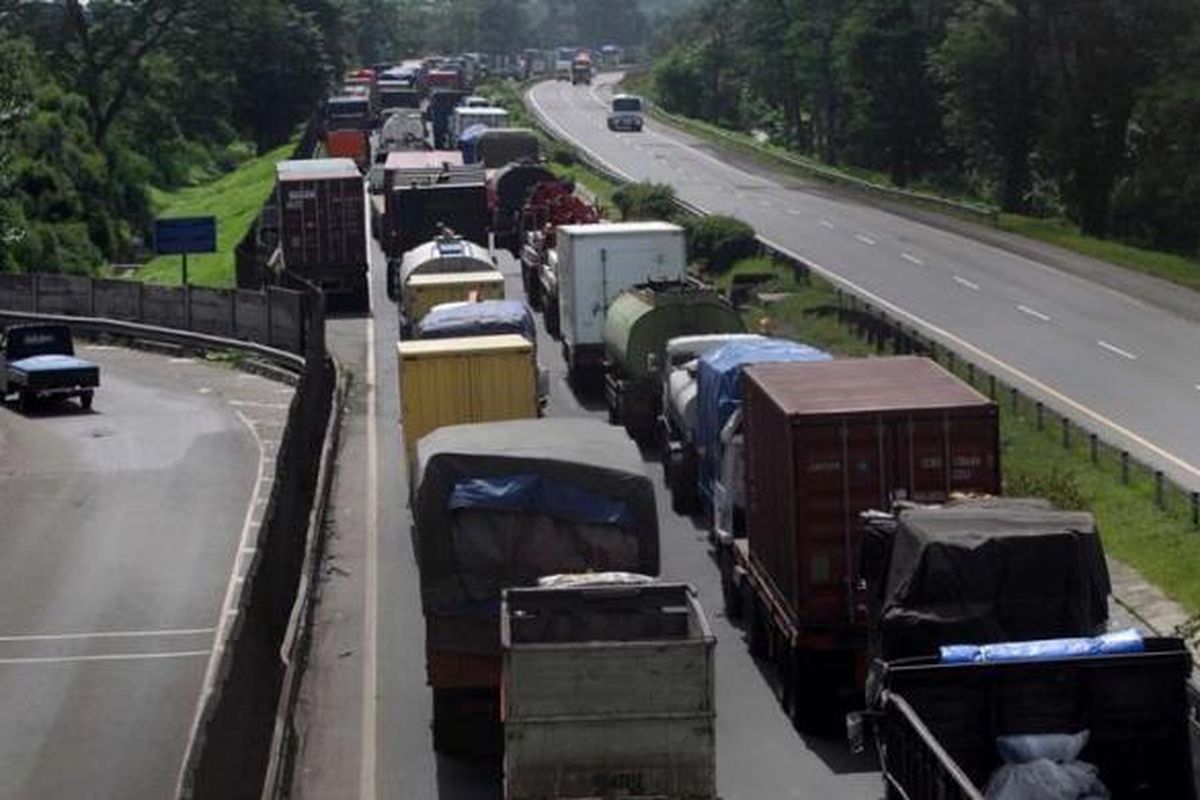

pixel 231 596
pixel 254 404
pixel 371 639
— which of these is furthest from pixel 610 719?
pixel 254 404

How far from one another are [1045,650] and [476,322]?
1827 cm

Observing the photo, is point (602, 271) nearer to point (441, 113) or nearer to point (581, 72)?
point (441, 113)

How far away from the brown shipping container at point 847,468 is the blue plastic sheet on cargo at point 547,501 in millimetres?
1796

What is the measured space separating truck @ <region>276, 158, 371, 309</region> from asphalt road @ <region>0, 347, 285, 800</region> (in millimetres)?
4940

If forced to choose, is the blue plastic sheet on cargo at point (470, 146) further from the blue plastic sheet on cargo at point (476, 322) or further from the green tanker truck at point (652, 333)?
the blue plastic sheet on cargo at point (476, 322)

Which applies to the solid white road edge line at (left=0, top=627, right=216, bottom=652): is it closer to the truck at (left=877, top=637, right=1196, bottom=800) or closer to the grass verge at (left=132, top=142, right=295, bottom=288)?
the truck at (left=877, top=637, right=1196, bottom=800)

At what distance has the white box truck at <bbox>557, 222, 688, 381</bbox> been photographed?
39.6 meters

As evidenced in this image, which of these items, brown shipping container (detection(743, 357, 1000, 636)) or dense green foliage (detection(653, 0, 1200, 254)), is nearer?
brown shipping container (detection(743, 357, 1000, 636))

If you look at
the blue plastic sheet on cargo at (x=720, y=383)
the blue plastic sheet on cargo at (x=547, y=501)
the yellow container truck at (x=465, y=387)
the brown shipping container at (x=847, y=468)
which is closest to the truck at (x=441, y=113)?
the blue plastic sheet on cargo at (x=720, y=383)

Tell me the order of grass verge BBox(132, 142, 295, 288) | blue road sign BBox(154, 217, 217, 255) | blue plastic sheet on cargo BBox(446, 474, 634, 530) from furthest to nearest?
grass verge BBox(132, 142, 295, 288) < blue road sign BBox(154, 217, 217, 255) < blue plastic sheet on cargo BBox(446, 474, 634, 530)

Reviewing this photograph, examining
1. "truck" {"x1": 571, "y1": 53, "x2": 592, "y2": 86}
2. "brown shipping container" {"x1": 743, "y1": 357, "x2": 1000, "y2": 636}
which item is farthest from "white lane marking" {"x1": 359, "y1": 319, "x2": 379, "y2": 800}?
"truck" {"x1": 571, "y1": 53, "x2": 592, "y2": 86}

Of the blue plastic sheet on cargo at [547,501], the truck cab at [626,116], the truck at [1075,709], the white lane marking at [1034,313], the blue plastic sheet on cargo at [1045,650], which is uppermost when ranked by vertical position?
the truck cab at [626,116]

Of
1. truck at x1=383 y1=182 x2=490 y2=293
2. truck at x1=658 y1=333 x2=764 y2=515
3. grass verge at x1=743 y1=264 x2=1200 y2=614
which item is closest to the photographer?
grass verge at x1=743 y1=264 x2=1200 y2=614

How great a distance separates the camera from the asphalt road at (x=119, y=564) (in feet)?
71.4
